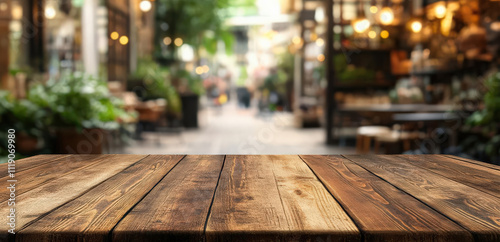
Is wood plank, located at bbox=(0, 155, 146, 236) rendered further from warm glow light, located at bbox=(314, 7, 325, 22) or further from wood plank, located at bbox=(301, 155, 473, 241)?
warm glow light, located at bbox=(314, 7, 325, 22)

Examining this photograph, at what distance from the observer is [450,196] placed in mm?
1098

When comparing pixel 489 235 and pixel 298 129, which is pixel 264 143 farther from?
pixel 489 235

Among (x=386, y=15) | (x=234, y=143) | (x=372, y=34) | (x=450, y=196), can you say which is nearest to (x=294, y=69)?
(x=372, y=34)

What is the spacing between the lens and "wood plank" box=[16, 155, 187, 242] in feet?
2.69

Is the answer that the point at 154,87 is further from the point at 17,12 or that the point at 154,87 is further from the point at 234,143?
the point at 17,12

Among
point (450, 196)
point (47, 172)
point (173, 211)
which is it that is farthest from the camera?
point (47, 172)

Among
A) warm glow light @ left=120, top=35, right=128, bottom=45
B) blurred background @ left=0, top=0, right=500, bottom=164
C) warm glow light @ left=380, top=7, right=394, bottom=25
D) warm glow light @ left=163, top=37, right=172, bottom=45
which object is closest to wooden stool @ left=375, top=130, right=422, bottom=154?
blurred background @ left=0, top=0, right=500, bottom=164

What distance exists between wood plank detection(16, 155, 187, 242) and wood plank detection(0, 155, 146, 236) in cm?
3

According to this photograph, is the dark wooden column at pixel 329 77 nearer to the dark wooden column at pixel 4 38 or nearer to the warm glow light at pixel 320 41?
the warm glow light at pixel 320 41

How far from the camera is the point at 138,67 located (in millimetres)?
9391

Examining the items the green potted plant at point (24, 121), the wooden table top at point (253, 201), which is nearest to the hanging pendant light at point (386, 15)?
the green potted plant at point (24, 121)

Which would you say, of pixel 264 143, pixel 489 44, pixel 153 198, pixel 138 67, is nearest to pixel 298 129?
pixel 264 143

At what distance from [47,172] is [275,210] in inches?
33.1

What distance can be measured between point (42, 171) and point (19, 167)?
0.42 feet
